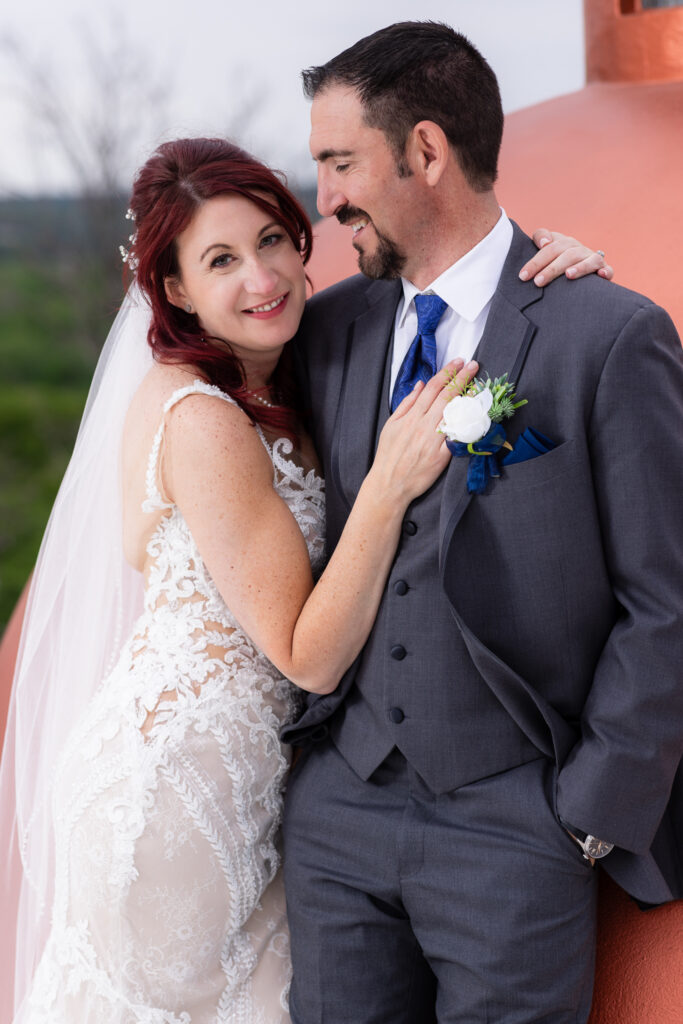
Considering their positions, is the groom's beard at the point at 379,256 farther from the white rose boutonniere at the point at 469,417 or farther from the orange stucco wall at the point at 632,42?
the orange stucco wall at the point at 632,42

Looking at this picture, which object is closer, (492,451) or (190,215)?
(492,451)

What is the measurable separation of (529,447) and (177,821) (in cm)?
90

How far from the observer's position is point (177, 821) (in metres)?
1.93

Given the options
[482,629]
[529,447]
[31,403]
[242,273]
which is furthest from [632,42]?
[31,403]

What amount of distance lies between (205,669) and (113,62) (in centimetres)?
551

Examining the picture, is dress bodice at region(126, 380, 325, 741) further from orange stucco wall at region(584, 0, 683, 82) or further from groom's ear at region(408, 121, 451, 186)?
orange stucco wall at region(584, 0, 683, 82)

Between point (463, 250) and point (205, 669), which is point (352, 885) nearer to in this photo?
point (205, 669)

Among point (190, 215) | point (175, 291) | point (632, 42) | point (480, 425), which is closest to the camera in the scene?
point (480, 425)

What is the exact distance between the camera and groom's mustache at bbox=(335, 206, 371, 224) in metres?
1.88

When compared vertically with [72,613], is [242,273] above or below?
above

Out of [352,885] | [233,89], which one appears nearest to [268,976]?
[352,885]

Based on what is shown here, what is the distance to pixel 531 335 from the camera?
68.1 inches

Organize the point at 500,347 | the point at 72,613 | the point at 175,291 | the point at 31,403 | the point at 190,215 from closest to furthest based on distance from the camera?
the point at 500,347 < the point at 190,215 < the point at 175,291 < the point at 72,613 < the point at 31,403

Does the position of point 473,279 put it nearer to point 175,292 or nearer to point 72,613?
point 175,292
